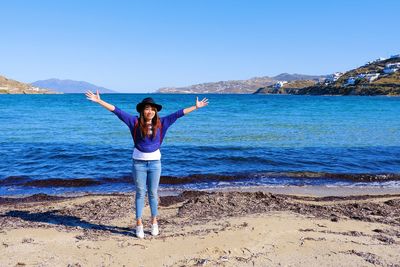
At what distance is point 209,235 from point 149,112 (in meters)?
2.43

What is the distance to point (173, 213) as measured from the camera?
29.9ft

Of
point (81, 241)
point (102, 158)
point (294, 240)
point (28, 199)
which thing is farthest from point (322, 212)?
point (102, 158)

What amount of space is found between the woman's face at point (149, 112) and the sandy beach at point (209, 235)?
2157 millimetres

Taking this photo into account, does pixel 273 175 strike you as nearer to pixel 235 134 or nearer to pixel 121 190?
pixel 121 190

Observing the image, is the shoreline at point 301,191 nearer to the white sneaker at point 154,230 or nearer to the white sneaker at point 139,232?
the white sneaker at point 154,230

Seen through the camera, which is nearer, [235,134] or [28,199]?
[28,199]

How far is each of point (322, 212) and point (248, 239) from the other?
2844 mm

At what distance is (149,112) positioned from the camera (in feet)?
22.6

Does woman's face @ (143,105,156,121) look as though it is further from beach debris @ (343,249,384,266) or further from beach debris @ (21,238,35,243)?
beach debris @ (343,249,384,266)

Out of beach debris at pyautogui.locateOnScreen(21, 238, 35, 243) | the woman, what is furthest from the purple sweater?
beach debris at pyautogui.locateOnScreen(21, 238, 35, 243)

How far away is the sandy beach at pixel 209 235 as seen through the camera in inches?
244

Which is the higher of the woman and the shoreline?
the woman

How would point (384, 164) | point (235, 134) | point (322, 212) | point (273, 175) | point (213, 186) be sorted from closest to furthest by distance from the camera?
point (322, 212), point (213, 186), point (273, 175), point (384, 164), point (235, 134)

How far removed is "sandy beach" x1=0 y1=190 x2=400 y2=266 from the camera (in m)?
6.21
